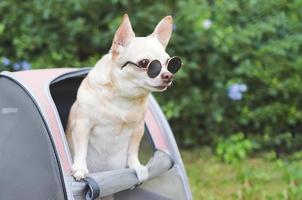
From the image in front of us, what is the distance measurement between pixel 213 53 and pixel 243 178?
2.39 ft

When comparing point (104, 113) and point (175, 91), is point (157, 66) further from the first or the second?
point (175, 91)

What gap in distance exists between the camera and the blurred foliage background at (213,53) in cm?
316

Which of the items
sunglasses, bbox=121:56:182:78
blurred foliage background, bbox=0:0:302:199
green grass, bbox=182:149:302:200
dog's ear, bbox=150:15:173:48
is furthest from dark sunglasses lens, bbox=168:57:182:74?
blurred foliage background, bbox=0:0:302:199

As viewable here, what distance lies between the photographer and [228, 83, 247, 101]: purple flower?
3.15m

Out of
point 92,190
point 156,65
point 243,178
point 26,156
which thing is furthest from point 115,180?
point 243,178

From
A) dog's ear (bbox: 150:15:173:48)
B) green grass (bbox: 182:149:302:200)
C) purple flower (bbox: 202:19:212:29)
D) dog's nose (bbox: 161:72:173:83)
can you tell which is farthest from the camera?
purple flower (bbox: 202:19:212:29)

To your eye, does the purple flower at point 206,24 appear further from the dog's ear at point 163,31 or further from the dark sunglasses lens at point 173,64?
the dark sunglasses lens at point 173,64

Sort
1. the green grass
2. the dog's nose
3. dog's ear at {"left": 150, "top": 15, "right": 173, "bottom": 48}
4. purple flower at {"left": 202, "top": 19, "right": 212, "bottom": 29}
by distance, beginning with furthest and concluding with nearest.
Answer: purple flower at {"left": 202, "top": 19, "right": 212, "bottom": 29} < the green grass < dog's ear at {"left": 150, "top": 15, "right": 173, "bottom": 48} < the dog's nose

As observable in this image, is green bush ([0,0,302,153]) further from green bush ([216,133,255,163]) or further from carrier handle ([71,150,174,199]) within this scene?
carrier handle ([71,150,174,199])

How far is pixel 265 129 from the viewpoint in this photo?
3338 mm

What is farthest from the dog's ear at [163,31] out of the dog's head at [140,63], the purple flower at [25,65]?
the purple flower at [25,65]

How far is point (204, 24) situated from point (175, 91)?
396 millimetres

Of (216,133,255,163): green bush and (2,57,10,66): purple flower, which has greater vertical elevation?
(2,57,10,66): purple flower

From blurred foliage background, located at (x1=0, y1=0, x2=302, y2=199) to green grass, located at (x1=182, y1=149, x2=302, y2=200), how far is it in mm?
15
